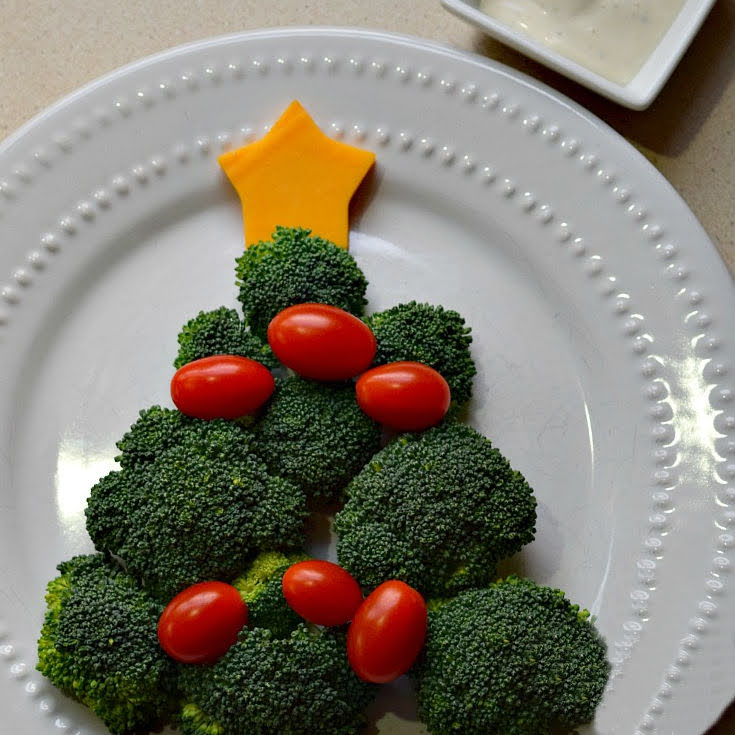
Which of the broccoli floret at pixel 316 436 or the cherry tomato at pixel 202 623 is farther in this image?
the broccoli floret at pixel 316 436

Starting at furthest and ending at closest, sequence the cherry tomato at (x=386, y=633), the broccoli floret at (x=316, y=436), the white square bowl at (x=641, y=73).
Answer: the white square bowl at (x=641, y=73)
the broccoli floret at (x=316, y=436)
the cherry tomato at (x=386, y=633)

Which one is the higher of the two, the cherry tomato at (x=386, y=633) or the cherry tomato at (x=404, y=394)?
the cherry tomato at (x=404, y=394)

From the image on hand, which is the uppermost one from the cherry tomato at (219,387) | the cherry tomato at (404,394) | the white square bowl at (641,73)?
the white square bowl at (641,73)

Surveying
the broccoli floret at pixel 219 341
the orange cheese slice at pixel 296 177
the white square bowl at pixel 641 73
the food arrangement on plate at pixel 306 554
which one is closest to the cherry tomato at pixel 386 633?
the food arrangement on plate at pixel 306 554

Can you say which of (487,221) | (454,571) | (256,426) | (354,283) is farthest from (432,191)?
(454,571)

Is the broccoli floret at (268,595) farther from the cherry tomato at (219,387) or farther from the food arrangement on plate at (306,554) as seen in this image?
the cherry tomato at (219,387)

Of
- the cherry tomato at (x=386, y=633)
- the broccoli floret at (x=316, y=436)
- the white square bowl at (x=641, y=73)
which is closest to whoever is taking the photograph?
the cherry tomato at (x=386, y=633)
